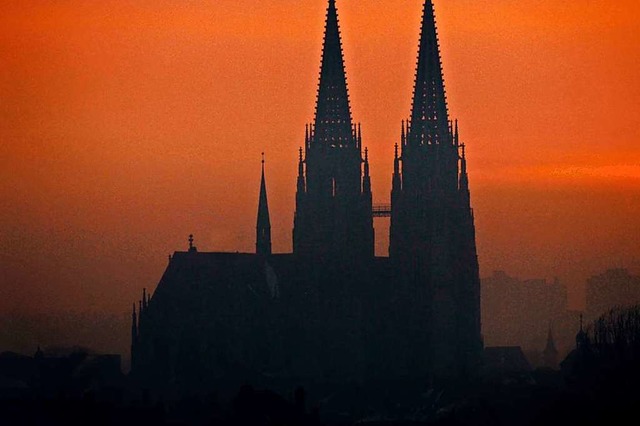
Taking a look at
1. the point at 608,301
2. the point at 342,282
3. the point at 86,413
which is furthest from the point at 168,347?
the point at 608,301

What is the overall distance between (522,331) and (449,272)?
177ft

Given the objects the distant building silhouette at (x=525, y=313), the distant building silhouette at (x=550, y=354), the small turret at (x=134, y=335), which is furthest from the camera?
the distant building silhouette at (x=525, y=313)

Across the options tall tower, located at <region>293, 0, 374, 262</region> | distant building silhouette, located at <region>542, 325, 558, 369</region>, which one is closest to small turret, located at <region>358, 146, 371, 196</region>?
tall tower, located at <region>293, 0, 374, 262</region>

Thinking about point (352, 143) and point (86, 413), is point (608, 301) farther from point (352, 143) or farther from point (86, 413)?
point (86, 413)

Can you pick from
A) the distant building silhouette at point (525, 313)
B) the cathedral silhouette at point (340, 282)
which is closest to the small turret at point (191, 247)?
the cathedral silhouette at point (340, 282)

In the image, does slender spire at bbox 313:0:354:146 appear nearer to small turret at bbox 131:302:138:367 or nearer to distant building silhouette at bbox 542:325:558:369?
small turret at bbox 131:302:138:367

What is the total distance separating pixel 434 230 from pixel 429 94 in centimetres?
641

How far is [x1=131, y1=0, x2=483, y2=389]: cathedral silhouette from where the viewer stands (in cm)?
11700

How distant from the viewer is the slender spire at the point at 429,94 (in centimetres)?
11631

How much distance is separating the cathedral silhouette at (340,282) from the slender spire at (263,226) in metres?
0.05

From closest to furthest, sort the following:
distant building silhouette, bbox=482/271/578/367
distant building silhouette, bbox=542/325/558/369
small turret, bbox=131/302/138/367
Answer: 1. small turret, bbox=131/302/138/367
2. distant building silhouette, bbox=542/325/558/369
3. distant building silhouette, bbox=482/271/578/367

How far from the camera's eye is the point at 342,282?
121000 mm

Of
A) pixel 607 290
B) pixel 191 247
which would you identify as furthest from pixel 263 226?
pixel 607 290

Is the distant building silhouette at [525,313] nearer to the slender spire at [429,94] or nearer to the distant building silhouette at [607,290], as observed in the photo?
the distant building silhouette at [607,290]
